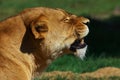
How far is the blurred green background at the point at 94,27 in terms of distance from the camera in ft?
33.6

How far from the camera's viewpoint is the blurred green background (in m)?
10.2

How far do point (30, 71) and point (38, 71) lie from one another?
15cm

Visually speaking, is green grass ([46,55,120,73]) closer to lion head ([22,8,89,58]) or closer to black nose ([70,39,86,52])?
black nose ([70,39,86,52])

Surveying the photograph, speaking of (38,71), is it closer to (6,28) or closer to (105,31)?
(6,28)

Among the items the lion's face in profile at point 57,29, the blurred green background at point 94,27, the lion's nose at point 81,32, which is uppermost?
the lion's face in profile at point 57,29

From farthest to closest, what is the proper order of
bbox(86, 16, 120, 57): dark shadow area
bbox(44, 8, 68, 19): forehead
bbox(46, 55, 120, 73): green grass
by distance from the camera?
bbox(86, 16, 120, 57): dark shadow area, bbox(46, 55, 120, 73): green grass, bbox(44, 8, 68, 19): forehead

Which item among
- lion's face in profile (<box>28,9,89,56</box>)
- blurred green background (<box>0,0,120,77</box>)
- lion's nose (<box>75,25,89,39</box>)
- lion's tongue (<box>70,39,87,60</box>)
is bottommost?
blurred green background (<box>0,0,120,77</box>)

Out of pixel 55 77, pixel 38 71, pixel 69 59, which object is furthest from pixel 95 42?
pixel 38 71

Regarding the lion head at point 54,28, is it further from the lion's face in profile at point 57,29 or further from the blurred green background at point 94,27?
the blurred green background at point 94,27

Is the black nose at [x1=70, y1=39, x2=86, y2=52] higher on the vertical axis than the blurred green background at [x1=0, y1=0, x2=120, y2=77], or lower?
higher

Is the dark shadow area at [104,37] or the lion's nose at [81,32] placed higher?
the lion's nose at [81,32]

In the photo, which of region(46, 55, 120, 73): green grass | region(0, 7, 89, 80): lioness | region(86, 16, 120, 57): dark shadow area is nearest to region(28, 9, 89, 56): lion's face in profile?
region(0, 7, 89, 80): lioness

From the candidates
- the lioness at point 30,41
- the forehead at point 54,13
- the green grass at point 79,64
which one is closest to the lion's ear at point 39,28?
the lioness at point 30,41

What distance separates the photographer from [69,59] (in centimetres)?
1055
